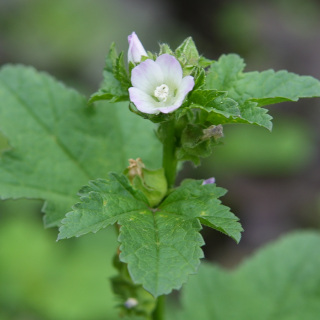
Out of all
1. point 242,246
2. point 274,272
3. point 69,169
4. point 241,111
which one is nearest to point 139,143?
point 69,169

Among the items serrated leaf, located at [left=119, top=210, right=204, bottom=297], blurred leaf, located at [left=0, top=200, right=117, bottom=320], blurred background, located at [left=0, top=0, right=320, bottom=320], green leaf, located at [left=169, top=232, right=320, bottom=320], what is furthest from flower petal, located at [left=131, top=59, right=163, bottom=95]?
blurred background, located at [left=0, top=0, right=320, bottom=320]

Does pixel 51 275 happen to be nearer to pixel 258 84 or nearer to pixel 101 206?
pixel 101 206

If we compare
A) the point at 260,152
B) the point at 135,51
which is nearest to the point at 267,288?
the point at 135,51

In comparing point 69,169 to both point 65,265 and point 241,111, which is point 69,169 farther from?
point 65,265

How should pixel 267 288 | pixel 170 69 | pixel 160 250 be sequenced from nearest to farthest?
pixel 160 250
pixel 170 69
pixel 267 288

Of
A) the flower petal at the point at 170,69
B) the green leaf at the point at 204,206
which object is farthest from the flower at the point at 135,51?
the green leaf at the point at 204,206

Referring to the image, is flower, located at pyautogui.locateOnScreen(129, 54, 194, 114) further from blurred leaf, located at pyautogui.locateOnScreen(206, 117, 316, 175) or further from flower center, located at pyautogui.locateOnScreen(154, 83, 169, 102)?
blurred leaf, located at pyautogui.locateOnScreen(206, 117, 316, 175)

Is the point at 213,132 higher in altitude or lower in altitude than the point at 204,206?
higher
